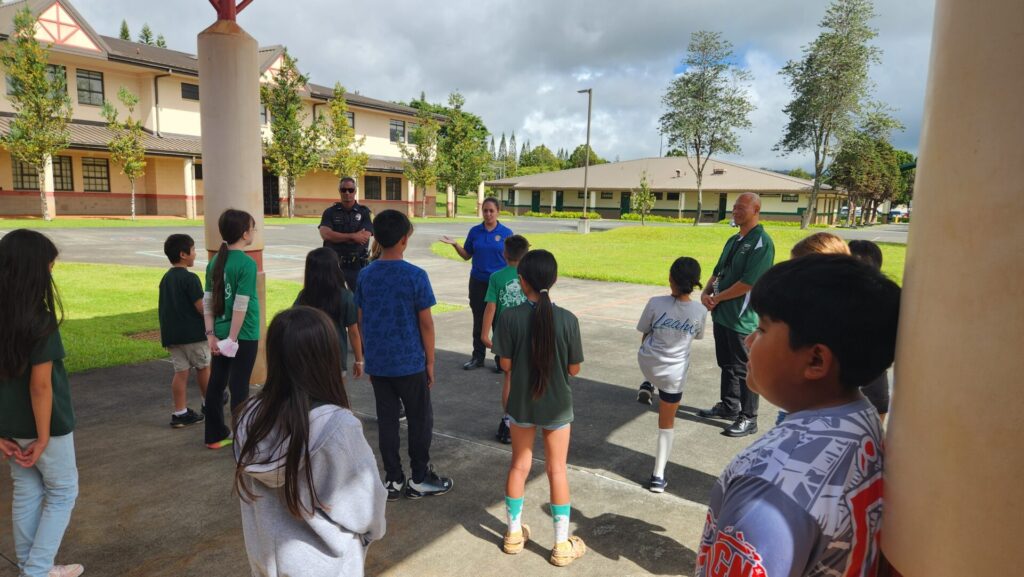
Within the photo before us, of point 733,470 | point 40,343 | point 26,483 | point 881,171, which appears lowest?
point 26,483

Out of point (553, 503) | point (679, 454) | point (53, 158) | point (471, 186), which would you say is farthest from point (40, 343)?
point (471, 186)

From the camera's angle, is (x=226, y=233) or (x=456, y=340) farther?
(x=456, y=340)

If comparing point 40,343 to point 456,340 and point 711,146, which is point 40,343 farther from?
point 711,146

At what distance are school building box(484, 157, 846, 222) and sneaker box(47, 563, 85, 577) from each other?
54.6m

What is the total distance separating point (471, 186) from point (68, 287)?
126 feet

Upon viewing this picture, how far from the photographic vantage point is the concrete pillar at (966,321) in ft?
2.98

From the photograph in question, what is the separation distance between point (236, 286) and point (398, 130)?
4626 cm

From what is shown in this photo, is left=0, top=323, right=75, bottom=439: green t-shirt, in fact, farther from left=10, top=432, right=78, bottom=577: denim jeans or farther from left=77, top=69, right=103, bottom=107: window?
left=77, top=69, right=103, bottom=107: window

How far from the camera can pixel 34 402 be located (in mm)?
2701

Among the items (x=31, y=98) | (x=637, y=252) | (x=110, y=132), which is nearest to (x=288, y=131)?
(x=110, y=132)

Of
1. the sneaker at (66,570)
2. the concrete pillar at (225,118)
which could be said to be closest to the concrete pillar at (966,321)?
the sneaker at (66,570)

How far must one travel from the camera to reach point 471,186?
49219mm

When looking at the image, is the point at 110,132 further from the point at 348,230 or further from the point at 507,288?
the point at 507,288

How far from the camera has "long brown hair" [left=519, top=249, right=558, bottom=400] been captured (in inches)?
129
